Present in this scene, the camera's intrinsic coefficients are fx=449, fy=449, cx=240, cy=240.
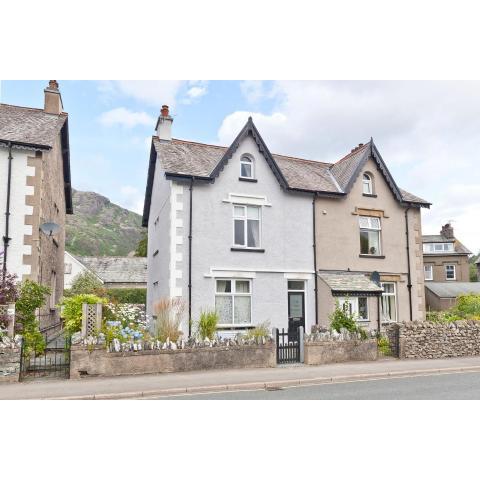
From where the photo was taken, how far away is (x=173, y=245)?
17594 millimetres

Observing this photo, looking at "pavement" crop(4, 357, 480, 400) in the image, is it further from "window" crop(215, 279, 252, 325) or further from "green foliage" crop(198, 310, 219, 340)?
"window" crop(215, 279, 252, 325)

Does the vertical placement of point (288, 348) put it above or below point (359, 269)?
below

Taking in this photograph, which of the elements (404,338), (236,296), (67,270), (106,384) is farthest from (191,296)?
(67,270)

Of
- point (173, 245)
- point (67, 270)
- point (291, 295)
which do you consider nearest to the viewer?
point (173, 245)

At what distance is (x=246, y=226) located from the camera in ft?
62.6

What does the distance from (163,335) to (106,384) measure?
9.85ft

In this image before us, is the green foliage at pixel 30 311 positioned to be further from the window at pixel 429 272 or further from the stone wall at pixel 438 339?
the window at pixel 429 272

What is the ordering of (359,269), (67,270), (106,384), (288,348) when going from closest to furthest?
1. (106,384)
2. (288,348)
3. (359,269)
4. (67,270)

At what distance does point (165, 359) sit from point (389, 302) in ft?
41.8

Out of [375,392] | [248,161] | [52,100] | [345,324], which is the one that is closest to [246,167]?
[248,161]

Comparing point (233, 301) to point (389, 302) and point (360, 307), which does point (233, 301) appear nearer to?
point (360, 307)

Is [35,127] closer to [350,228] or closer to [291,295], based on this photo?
[291,295]

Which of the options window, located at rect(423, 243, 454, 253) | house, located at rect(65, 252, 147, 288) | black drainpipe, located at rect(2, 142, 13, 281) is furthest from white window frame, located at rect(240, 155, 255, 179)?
window, located at rect(423, 243, 454, 253)

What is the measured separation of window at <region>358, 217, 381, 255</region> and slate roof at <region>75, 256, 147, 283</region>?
1271 inches
